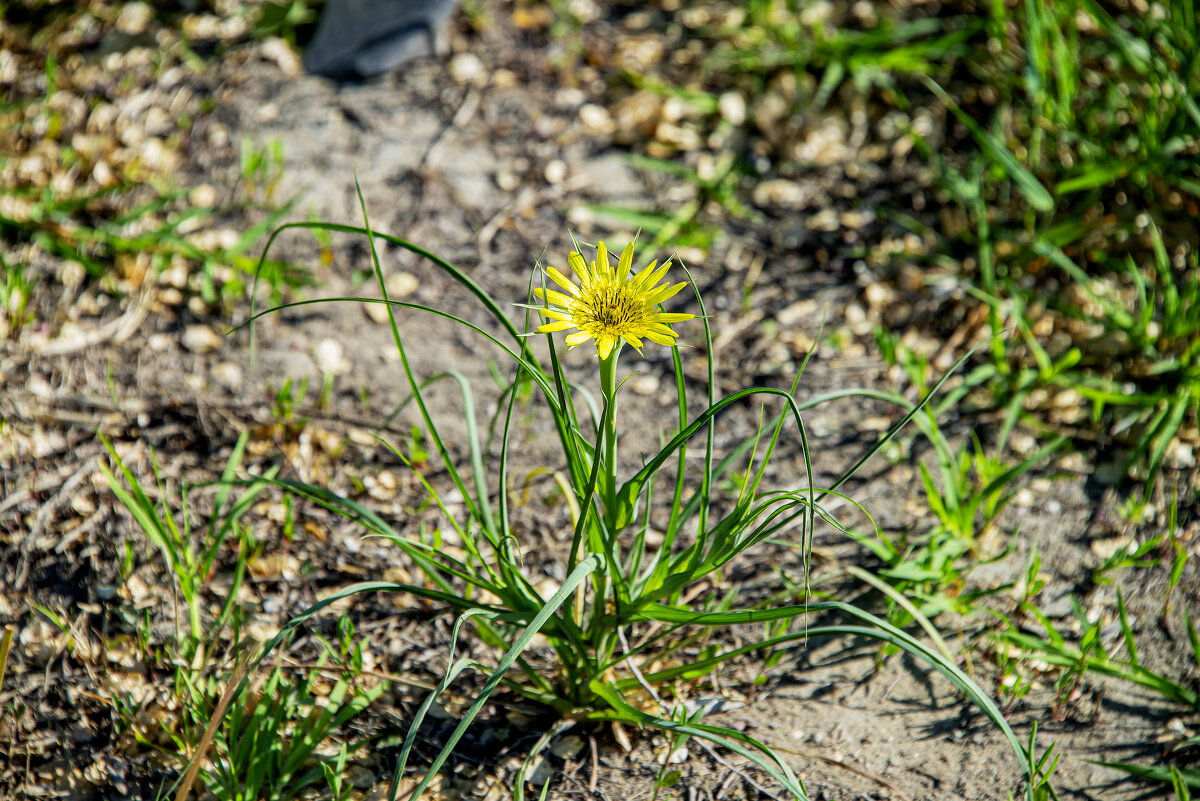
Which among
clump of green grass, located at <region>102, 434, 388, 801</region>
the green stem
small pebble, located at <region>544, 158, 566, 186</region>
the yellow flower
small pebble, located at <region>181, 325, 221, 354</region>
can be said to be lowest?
clump of green grass, located at <region>102, 434, 388, 801</region>

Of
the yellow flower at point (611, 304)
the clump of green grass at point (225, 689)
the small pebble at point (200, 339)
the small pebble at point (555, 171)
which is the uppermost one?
the yellow flower at point (611, 304)

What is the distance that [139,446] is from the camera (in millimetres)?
1942

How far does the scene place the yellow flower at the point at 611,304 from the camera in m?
1.22

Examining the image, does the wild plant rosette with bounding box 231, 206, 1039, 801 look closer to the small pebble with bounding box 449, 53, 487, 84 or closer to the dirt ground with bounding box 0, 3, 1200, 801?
the dirt ground with bounding box 0, 3, 1200, 801

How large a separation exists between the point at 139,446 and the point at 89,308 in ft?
1.56

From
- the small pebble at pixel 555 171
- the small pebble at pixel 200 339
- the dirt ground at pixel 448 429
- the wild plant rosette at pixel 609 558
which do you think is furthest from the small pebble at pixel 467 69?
the wild plant rosette at pixel 609 558

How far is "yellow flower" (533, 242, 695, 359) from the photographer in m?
1.22

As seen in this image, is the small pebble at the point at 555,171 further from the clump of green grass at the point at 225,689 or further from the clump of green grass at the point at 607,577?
the clump of green grass at the point at 225,689

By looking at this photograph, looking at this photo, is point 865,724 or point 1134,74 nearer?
point 865,724

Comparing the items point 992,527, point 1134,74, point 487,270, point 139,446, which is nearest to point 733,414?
point 992,527

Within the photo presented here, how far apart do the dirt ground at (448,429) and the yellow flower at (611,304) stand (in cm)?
77

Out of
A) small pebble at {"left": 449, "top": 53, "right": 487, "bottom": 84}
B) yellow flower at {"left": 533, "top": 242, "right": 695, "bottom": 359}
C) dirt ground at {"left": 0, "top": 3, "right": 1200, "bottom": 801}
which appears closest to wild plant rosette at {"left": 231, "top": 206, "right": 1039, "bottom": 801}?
yellow flower at {"left": 533, "top": 242, "right": 695, "bottom": 359}

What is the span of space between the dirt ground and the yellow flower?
77 cm

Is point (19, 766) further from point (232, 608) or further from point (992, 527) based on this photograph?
point (992, 527)
